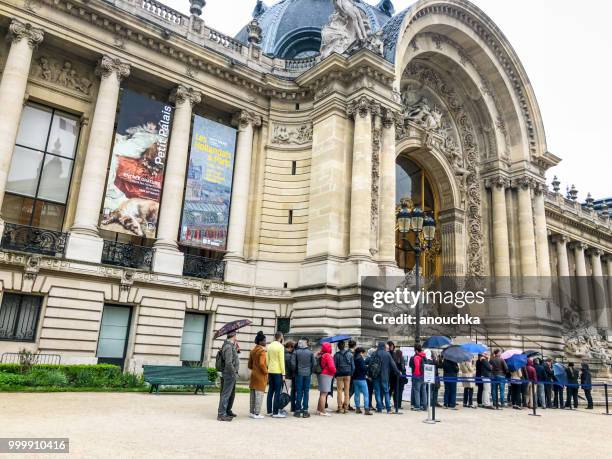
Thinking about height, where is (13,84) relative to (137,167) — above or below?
above

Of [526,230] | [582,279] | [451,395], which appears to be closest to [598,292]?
[582,279]

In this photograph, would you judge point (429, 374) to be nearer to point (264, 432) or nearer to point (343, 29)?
point (264, 432)

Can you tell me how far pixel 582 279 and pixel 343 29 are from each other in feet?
101

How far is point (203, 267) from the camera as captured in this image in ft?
64.1

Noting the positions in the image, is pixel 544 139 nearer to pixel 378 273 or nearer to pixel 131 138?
pixel 378 273

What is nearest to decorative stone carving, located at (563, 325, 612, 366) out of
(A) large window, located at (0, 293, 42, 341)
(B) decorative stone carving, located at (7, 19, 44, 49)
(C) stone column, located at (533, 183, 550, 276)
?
(C) stone column, located at (533, 183, 550, 276)

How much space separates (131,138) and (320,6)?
15.7 metres

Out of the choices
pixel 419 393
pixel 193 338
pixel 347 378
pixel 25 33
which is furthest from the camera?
pixel 193 338

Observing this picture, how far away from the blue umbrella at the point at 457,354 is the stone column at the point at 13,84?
46.2 ft

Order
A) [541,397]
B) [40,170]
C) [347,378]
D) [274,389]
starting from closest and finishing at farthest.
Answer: [274,389]
[347,378]
[541,397]
[40,170]

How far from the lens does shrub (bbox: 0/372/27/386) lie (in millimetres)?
11109

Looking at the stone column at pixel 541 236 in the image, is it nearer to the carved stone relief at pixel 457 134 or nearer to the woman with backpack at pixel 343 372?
the carved stone relief at pixel 457 134

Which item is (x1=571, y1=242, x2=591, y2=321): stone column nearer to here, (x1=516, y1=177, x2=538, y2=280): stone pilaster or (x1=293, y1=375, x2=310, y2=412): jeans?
(x1=516, y1=177, x2=538, y2=280): stone pilaster

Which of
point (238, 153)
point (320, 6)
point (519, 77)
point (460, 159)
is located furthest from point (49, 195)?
point (519, 77)
